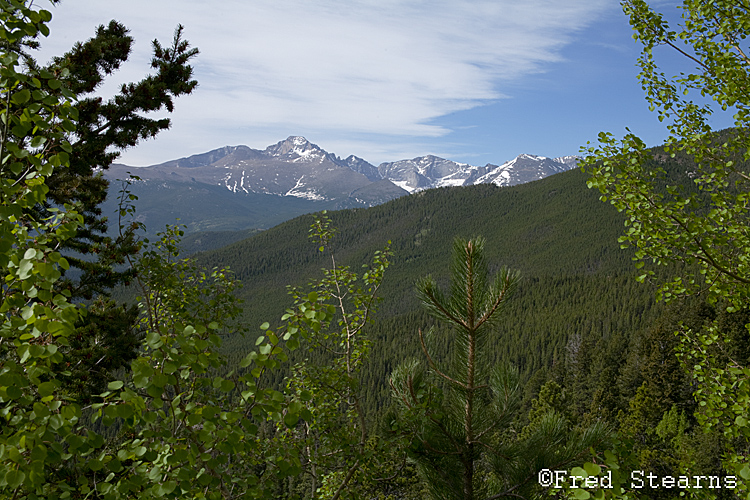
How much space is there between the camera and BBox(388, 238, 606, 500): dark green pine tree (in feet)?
16.7

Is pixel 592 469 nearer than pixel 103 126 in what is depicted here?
Yes

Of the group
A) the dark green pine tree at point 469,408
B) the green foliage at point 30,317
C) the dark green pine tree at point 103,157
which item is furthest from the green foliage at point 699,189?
the dark green pine tree at point 103,157

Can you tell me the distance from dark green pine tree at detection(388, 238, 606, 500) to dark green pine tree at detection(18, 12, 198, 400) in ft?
20.0

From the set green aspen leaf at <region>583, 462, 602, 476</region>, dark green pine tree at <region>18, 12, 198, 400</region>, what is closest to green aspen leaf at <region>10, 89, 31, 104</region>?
green aspen leaf at <region>583, 462, 602, 476</region>

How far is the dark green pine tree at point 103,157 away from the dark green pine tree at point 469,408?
611 cm

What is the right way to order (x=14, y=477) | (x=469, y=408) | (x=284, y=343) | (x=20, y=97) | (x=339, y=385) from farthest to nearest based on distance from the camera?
(x=339, y=385) → (x=469, y=408) → (x=284, y=343) → (x=20, y=97) → (x=14, y=477)

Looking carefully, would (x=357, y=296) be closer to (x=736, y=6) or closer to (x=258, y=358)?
(x=258, y=358)

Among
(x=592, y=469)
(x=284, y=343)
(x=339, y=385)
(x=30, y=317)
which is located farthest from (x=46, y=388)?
(x=339, y=385)

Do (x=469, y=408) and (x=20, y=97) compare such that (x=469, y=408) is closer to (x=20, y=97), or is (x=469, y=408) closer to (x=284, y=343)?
(x=284, y=343)

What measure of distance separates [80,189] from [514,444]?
9.45 metres

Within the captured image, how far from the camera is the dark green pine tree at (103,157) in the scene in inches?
334

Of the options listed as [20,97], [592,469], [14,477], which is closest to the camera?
[14,477]

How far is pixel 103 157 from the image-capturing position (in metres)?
9.26

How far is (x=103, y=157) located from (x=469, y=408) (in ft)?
29.4
